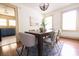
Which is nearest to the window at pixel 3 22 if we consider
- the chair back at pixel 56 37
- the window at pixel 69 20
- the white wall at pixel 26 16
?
the white wall at pixel 26 16

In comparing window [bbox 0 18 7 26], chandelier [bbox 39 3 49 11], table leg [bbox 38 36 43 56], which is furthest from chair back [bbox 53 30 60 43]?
window [bbox 0 18 7 26]

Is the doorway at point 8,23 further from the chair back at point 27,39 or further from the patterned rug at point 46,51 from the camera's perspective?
the patterned rug at point 46,51

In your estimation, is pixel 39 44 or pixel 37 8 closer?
pixel 37 8

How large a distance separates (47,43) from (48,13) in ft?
2.18

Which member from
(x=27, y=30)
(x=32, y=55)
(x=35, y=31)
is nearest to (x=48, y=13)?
(x=35, y=31)

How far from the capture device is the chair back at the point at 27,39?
1.66m

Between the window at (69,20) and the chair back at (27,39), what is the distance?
72 centimetres

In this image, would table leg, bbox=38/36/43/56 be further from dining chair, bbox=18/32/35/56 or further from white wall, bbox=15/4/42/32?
white wall, bbox=15/4/42/32

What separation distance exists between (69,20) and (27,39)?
1.00 m

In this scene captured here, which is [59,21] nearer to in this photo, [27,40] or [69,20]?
[69,20]

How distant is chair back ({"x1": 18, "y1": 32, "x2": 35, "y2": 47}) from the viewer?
1.66 m

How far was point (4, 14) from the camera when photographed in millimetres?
1504

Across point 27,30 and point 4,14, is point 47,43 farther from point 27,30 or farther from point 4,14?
point 4,14

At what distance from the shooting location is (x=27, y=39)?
1695mm
